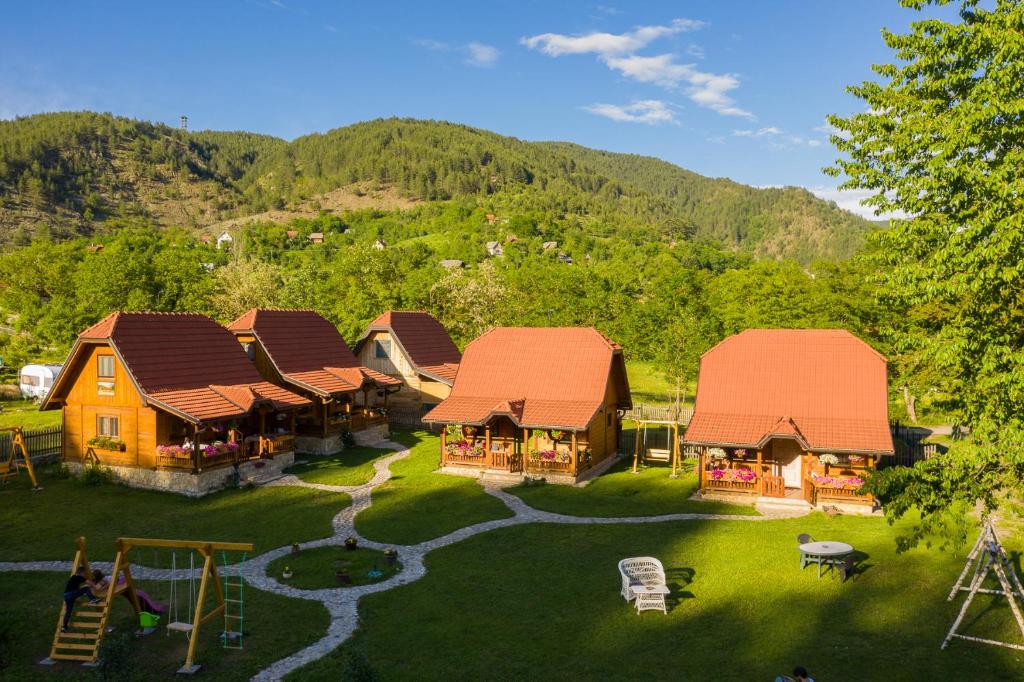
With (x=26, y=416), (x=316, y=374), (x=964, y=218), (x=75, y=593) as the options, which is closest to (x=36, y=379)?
(x=26, y=416)

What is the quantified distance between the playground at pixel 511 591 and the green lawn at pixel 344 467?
10.0 feet

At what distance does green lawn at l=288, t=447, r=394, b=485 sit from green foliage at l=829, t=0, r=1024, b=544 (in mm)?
22725

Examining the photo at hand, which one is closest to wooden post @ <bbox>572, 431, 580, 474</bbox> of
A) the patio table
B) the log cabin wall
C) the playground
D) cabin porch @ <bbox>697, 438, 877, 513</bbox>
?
the playground

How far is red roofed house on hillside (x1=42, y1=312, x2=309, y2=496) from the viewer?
28.7 m

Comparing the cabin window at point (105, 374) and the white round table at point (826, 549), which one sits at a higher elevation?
the cabin window at point (105, 374)

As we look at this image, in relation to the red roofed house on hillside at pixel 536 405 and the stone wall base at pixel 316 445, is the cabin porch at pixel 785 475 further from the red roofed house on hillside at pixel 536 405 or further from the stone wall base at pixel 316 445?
the stone wall base at pixel 316 445

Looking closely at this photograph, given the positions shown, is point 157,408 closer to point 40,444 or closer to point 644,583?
point 40,444

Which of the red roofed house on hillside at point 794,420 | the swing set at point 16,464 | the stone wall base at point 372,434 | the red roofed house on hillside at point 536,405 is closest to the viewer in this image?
the red roofed house on hillside at point 794,420

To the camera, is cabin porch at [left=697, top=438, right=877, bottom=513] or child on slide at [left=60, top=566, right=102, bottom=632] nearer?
child on slide at [left=60, top=566, right=102, bottom=632]

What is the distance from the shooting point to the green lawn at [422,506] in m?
23.4

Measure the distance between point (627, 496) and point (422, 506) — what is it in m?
8.24

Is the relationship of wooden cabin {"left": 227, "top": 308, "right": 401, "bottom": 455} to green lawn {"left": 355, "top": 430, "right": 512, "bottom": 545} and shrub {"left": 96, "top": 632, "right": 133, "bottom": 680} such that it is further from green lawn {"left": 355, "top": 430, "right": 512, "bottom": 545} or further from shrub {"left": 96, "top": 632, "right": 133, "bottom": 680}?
shrub {"left": 96, "top": 632, "right": 133, "bottom": 680}

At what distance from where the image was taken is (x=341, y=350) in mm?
41875

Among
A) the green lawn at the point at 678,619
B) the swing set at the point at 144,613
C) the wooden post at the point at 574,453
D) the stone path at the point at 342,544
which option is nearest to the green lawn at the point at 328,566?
the stone path at the point at 342,544
